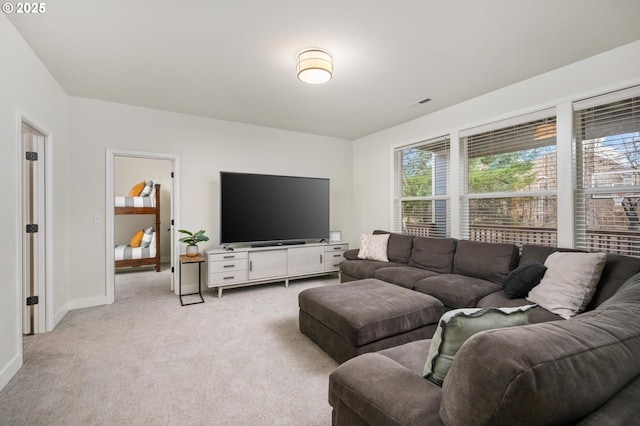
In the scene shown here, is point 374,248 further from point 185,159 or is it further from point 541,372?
point 541,372

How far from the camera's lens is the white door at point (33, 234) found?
295cm

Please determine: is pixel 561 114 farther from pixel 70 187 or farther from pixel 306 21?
pixel 70 187

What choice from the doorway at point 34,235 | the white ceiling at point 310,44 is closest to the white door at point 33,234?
the doorway at point 34,235

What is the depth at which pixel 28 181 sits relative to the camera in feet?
9.73

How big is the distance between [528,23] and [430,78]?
1008 millimetres

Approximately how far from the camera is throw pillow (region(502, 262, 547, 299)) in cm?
251

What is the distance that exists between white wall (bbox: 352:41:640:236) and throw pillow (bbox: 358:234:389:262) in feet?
1.86

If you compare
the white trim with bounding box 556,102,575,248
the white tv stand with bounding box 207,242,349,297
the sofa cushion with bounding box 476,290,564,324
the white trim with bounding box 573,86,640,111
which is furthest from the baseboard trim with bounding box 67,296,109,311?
the white trim with bounding box 573,86,640,111

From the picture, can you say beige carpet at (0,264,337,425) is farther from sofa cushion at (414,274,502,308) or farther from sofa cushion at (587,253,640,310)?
sofa cushion at (587,253,640,310)

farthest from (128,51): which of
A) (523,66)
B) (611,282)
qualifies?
(611,282)

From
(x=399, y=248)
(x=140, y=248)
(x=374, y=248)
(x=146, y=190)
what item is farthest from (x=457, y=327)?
(x=146, y=190)

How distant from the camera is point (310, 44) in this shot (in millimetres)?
2539

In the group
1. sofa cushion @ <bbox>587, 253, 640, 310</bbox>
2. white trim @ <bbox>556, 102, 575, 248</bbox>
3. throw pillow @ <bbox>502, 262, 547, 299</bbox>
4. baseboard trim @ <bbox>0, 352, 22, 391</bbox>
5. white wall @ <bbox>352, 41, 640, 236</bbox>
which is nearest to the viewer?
baseboard trim @ <bbox>0, 352, 22, 391</bbox>

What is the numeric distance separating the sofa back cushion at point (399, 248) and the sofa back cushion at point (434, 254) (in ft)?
0.29
